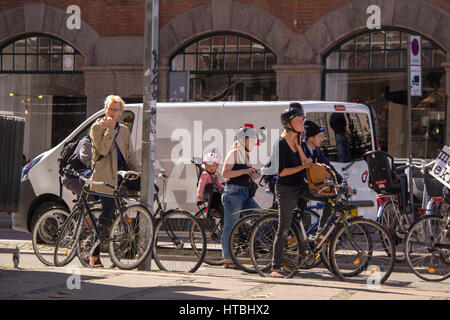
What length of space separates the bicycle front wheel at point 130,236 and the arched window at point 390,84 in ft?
30.7

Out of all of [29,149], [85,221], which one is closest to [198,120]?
[85,221]

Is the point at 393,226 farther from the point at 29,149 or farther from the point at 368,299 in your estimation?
the point at 29,149

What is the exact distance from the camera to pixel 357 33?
1845 centimetres

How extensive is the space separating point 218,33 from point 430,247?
1057 centimetres

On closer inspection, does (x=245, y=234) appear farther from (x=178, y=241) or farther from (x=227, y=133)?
(x=227, y=133)

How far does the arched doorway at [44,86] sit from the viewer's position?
813 inches

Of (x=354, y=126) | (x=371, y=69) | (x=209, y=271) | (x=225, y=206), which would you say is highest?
(x=371, y=69)

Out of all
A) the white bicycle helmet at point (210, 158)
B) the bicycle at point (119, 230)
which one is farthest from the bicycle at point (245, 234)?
the white bicycle helmet at point (210, 158)

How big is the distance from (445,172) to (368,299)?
3.88 metres

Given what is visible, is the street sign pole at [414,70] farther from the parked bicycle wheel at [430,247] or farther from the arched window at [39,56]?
the arched window at [39,56]

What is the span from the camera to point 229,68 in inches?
760

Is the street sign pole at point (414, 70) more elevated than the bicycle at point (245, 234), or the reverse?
the street sign pole at point (414, 70)

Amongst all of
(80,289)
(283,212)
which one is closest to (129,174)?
(283,212)
